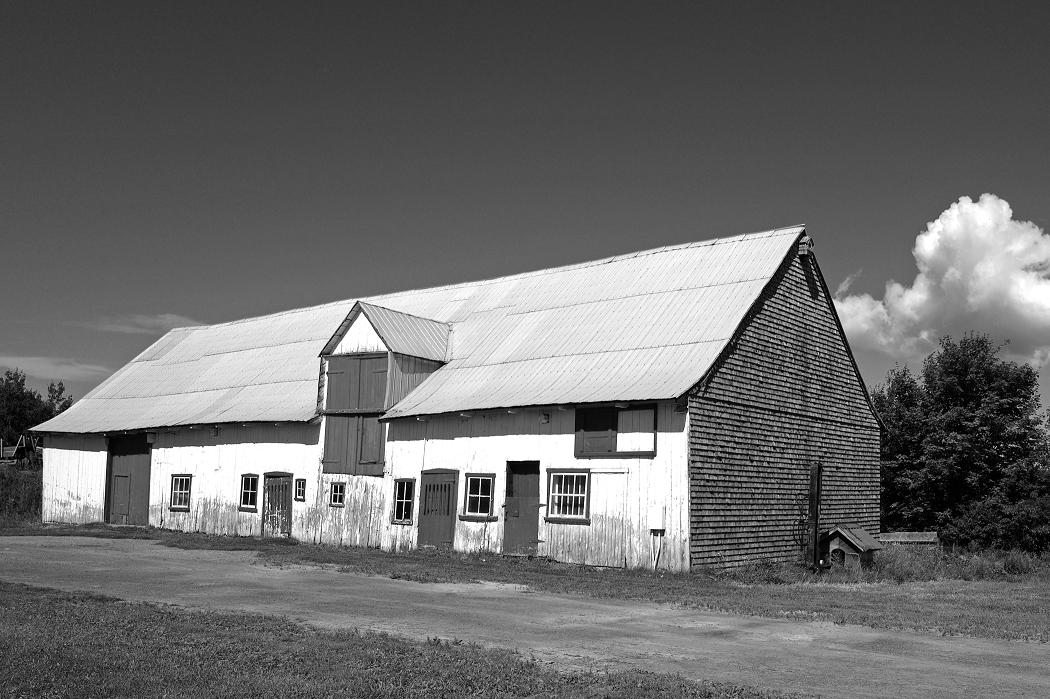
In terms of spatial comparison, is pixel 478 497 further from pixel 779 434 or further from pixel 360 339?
pixel 779 434

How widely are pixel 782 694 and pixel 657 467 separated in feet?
49.2

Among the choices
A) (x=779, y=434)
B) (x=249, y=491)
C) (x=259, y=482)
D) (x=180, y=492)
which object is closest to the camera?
(x=779, y=434)

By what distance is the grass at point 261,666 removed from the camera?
9.56m

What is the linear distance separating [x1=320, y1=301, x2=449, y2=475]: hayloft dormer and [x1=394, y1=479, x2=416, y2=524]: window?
0.88 meters

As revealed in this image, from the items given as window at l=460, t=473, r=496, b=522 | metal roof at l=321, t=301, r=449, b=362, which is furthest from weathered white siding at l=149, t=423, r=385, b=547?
metal roof at l=321, t=301, r=449, b=362

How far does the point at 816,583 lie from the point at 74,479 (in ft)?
98.7

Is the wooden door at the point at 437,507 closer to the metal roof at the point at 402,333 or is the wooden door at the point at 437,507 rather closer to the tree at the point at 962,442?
the metal roof at the point at 402,333

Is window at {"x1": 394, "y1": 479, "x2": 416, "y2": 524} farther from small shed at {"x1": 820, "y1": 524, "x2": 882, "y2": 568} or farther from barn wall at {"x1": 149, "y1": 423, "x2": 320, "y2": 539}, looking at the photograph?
small shed at {"x1": 820, "y1": 524, "x2": 882, "y2": 568}

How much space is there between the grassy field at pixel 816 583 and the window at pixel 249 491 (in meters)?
2.80

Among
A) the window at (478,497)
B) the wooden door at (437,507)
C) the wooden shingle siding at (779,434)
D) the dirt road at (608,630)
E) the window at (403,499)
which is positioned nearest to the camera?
the dirt road at (608,630)

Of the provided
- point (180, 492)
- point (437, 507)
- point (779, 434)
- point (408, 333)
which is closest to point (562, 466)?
point (437, 507)

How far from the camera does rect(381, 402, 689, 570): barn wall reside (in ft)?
80.3

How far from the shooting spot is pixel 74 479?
40.8 metres

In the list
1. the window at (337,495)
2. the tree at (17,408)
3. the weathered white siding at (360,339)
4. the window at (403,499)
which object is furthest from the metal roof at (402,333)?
the tree at (17,408)
